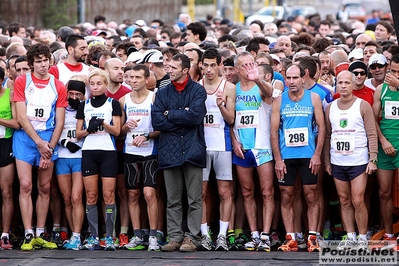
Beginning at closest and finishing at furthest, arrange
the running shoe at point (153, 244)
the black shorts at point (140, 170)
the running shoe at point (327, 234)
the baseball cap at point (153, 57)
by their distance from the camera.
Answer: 1. the running shoe at point (153, 244)
2. the black shorts at point (140, 170)
3. the running shoe at point (327, 234)
4. the baseball cap at point (153, 57)

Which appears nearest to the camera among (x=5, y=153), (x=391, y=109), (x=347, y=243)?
(x=347, y=243)

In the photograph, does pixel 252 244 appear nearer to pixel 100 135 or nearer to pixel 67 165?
pixel 100 135

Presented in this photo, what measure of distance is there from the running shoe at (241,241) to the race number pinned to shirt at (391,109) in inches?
85.4

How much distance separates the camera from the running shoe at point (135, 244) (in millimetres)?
10938

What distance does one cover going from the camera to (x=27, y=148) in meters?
11.0

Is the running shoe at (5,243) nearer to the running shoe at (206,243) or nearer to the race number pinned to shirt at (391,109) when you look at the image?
the running shoe at (206,243)

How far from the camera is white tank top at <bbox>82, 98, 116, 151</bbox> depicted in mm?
10906

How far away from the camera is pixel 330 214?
449 inches

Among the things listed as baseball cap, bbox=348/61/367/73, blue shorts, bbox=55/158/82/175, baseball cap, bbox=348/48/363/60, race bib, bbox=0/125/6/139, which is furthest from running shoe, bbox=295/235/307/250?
baseball cap, bbox=348/48/363/60

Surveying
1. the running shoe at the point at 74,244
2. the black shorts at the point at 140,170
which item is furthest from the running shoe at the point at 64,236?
the black shorts at the point at 140,170

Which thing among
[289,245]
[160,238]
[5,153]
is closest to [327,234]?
[289,245]

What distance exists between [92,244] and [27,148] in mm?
1355

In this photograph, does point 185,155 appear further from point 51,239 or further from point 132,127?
point 51,239

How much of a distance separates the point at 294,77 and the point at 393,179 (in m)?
1.62
